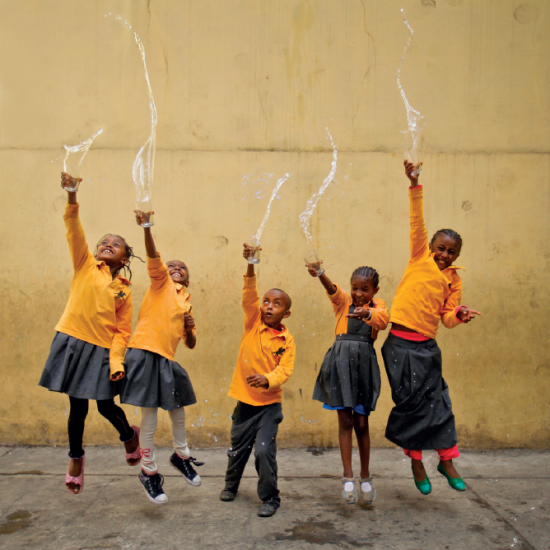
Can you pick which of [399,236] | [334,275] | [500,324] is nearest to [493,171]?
[399,236]

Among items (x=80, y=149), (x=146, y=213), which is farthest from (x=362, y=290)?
(x=80, y=149)

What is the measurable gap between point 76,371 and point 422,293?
1.95 m

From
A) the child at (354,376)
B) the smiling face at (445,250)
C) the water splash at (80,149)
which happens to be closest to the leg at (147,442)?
the child at (354,376)

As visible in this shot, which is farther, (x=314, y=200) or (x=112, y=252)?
(x=314, y=200)

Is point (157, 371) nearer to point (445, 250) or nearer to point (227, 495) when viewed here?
point (227, 495)

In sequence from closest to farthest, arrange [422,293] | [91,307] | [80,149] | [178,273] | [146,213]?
1. [146,213]
2. [91,307]
3. [422,293]
4. [178,273]
5. [80,149]

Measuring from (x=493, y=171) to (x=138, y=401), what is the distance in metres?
3.14

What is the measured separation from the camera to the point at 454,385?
14.4 ft

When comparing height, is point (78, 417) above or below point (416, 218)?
below

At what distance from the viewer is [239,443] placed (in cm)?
323

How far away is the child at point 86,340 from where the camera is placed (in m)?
3.02

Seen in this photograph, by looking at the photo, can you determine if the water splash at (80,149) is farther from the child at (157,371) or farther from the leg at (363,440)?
the leg at (363,440)

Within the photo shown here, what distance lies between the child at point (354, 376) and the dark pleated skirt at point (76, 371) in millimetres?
1222

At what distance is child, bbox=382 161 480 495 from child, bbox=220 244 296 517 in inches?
25.4
